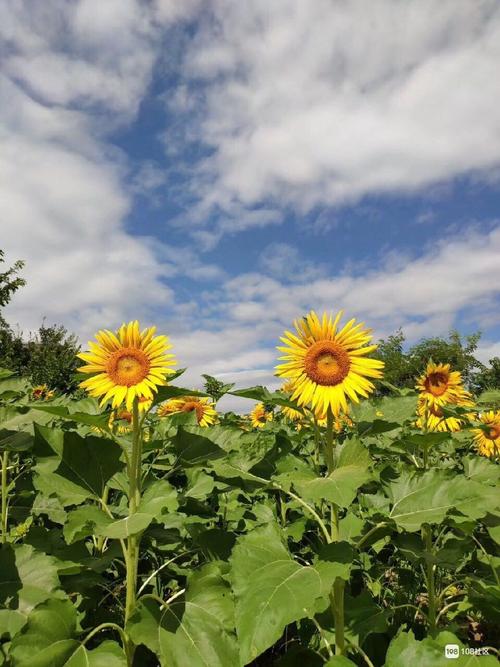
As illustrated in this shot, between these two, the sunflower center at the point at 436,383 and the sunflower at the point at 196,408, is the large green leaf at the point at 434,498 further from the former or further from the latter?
the sunflower at the point at 196,408

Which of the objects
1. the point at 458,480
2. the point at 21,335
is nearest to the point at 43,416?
the point at 458,480

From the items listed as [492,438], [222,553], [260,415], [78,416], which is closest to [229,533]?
[222,553]

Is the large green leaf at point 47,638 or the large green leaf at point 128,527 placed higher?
the large green leaf at point 128,527

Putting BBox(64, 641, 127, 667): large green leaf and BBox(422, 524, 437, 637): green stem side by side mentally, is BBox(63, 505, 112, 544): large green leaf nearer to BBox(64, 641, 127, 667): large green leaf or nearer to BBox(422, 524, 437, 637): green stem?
BBox(64, 641, 127, 667): large green leaf

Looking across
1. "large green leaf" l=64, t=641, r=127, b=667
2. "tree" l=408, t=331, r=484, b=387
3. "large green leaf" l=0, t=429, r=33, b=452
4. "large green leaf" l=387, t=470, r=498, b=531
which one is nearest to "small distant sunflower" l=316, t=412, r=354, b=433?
"large green leaf" l=387, t=470, r=498, b=531

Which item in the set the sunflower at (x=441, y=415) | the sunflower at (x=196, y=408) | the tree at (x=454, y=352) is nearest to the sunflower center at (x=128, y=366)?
the sunflower at (x=441, y=415)

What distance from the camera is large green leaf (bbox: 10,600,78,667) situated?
7.11 ft

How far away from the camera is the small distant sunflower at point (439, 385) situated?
174 inches

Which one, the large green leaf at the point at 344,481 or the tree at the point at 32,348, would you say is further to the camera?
the tree at the point at 32,348

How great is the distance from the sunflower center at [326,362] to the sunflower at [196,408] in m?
3.31

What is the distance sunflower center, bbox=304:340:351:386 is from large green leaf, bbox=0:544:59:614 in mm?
1741

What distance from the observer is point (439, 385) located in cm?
446

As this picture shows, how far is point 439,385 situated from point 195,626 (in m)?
2.93

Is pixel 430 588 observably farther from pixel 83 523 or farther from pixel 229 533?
pixel 83 523
